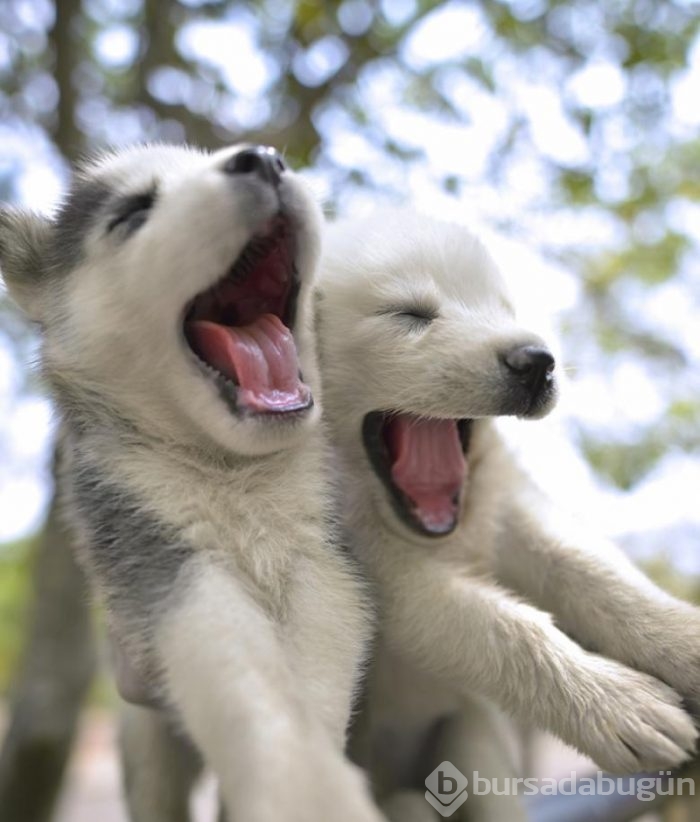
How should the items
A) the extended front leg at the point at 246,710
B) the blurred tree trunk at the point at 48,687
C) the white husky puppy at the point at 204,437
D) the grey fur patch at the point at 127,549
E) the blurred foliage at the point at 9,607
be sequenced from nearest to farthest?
the extended front leg at the point at 246,710 → the white husky puppy at the point at 204,437 → the grey fur patch at the point at 127,549 → the blurred tree trunk at the point at 48,687 → the blurred foliage at the point at 9,607

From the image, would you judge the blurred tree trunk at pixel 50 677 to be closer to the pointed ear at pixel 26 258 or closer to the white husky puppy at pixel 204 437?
the pointed ear at pixel 26 258

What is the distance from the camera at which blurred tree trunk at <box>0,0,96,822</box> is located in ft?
9.02

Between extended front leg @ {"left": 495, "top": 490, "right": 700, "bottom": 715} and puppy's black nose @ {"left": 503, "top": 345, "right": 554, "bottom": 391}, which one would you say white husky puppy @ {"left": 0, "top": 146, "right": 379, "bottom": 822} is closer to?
puppy's black nose @ {"left": 503, "top": 345, "right": 554, "bottom": 391}

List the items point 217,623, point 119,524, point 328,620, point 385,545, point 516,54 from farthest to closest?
point 516,54 < point 385,545 < point 119,524 < point 328,620 < point 217,623

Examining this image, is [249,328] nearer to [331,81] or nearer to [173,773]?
[173,773]

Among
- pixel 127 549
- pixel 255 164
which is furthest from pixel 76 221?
pixel 127 549

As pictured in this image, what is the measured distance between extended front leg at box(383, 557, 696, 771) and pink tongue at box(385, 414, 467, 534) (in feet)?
0.28

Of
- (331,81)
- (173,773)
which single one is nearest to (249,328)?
(173,773)

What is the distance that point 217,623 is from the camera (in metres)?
0.93

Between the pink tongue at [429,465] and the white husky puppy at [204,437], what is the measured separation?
0.18 meters

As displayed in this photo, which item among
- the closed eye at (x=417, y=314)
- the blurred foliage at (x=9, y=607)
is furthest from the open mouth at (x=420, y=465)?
the blurred foliage at (x=9, y=607)

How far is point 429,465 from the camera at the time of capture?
1.37 metres

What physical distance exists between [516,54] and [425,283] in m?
2.33

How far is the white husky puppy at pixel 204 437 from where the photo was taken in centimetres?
95
